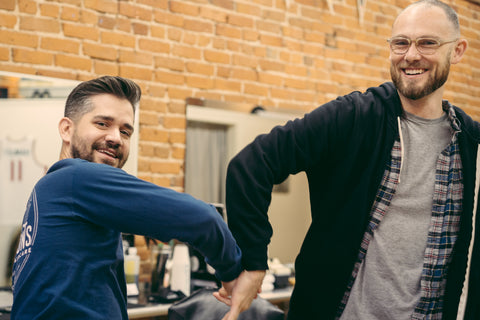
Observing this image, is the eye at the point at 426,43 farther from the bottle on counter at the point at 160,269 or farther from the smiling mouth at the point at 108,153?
the bottle on counter at the point at 160,269

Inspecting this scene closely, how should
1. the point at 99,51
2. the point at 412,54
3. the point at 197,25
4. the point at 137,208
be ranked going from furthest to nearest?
1. the point at 197,25
2. the point at 99,51
3. the point at 412,54
4. the point at 137,208

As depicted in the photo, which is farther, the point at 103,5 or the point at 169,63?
the point at 169,63

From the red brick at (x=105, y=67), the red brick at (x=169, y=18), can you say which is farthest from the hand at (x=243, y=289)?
the red brick at (x=169, y=18)

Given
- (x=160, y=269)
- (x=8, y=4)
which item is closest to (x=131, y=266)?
(x=160, y=269)

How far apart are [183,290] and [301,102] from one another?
5.82 feet

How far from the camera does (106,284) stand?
1230mm

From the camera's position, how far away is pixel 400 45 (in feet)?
5.04

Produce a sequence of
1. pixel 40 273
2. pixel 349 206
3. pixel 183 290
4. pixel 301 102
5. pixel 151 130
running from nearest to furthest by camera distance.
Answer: pixel 40 273 → pixel 349 206 → pixel 183 290 → pixel 151 130 → pixel 301 102

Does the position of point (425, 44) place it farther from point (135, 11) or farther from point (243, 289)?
point (135, 11)

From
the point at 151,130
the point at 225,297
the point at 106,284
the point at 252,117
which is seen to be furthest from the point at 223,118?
the point at 106,284

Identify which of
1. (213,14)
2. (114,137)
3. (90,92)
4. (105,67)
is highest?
(213,14)

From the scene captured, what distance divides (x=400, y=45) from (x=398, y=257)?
647mm

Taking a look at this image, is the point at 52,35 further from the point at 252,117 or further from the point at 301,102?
the point at 301,102

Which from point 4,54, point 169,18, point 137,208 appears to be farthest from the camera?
point 169,18
